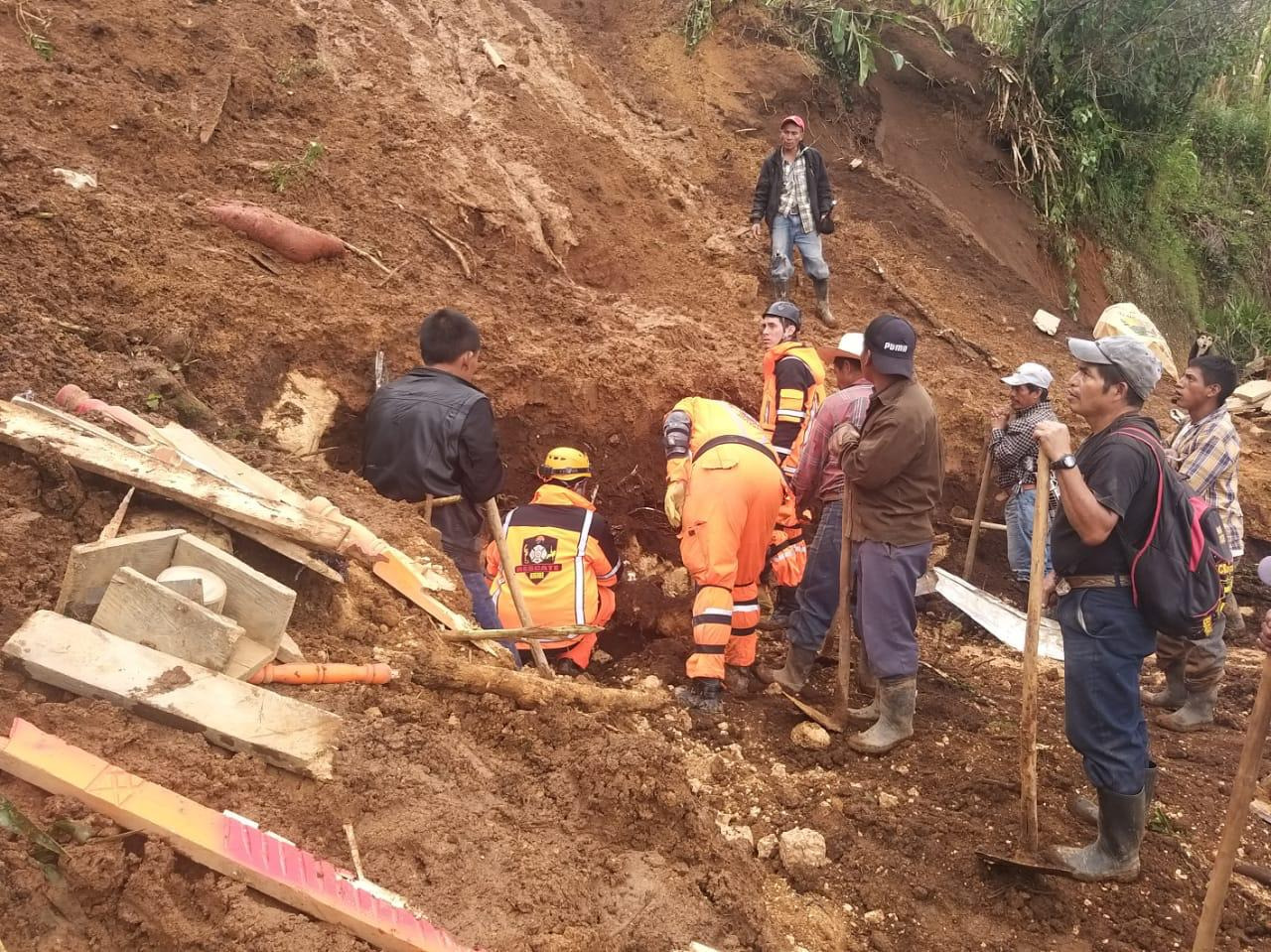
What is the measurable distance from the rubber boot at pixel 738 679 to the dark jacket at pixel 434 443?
173 centimetres

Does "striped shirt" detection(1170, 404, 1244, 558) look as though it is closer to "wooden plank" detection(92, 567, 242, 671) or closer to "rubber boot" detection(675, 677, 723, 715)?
"rubber boot" detection(675, 677, 723, 715)

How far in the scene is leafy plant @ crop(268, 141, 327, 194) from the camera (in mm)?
7157

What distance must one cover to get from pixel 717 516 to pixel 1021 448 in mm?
2623

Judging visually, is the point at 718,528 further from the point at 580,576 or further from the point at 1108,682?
the point at 1108,682

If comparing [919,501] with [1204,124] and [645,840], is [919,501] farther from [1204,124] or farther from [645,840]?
[1204,124]

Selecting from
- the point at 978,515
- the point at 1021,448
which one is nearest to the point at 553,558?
the point at 1021,448

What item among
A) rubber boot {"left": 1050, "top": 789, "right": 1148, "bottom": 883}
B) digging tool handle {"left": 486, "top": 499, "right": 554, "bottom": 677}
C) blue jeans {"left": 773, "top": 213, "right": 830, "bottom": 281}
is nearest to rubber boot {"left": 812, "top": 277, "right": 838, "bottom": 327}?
blue jeans {"left": 773, "top": 213, "right": 830, "bottom": 281}

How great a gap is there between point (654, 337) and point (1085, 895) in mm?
5109

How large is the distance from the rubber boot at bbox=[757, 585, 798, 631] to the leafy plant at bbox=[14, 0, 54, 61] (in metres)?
6.80

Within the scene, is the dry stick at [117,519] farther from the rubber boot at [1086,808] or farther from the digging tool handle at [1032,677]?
the rubber boot at [1086,808]

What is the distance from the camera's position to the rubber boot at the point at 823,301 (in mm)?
9219

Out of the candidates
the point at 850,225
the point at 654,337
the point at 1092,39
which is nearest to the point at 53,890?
the point at 654,337

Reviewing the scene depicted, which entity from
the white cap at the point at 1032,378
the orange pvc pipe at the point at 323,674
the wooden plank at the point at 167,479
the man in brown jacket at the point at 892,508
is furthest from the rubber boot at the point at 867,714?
the wooden plank at the point at 167,479

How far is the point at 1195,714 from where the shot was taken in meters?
5.36
